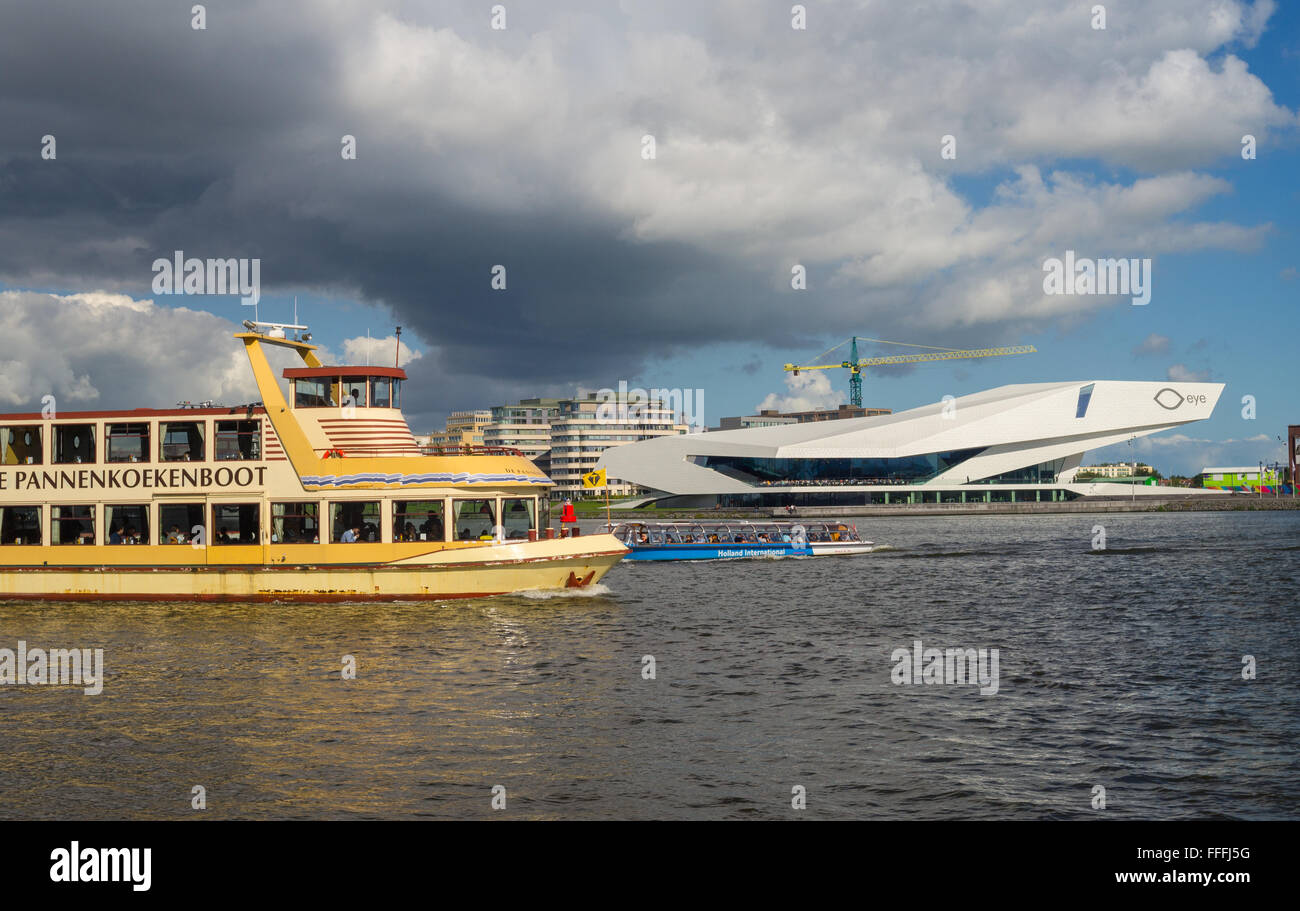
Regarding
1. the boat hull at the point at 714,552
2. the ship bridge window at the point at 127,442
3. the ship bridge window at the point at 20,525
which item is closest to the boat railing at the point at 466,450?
the ship bridge window at the point at 127,442

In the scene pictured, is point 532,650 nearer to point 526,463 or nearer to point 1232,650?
point 526,463

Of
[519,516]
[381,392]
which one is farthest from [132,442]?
[519,516]

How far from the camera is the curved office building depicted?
16775 cm

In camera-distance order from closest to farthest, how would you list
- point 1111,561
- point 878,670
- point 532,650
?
point 878,670, point 532,650, point 1111,561

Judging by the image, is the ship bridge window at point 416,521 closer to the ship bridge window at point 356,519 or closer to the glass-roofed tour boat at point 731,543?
the ship bridge window at point 356,519

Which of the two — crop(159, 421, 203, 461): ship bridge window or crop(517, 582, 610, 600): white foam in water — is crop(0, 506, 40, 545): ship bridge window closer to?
crop(159, 421, 203, 461): ship bridge window

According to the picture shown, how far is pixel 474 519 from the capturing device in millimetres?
37344

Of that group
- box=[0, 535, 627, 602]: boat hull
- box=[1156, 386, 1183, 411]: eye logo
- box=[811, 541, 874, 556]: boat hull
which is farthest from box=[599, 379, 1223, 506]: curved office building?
box=[0, 535, 627, 602]: boat hull

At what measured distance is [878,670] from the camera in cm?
2698

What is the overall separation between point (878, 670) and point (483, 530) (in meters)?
15.7

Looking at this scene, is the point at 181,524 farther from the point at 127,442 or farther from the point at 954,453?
the point at 954,453

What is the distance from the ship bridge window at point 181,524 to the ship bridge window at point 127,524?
693 millimetres

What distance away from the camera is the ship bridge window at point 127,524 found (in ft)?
129

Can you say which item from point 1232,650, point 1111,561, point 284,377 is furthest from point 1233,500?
point 284,377
